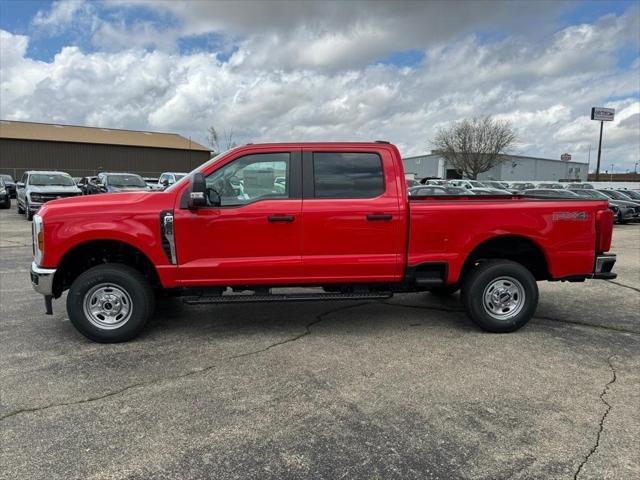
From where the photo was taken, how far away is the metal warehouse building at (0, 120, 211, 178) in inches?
2172

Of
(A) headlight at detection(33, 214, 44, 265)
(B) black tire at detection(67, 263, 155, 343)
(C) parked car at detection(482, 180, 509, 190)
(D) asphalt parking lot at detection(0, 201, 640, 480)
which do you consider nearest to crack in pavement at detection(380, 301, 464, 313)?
(D) asphalt parking lot at detection(0, 201, 640, 480)

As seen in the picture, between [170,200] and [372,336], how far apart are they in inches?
97.9

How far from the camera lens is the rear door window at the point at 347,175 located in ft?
16.4

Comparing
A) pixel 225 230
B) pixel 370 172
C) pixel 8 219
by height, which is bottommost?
pixel 8 219

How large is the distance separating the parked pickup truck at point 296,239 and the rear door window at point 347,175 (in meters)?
0.01

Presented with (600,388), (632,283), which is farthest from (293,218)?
(632,283)

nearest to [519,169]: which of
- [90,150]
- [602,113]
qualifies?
[602,113]

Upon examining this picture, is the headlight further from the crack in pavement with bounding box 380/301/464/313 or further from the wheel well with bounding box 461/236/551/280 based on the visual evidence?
the wheel well with bounding box 461/236/551/280

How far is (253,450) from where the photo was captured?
3014 mm

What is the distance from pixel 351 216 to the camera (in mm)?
4926

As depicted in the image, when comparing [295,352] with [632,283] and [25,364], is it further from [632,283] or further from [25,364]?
[632,283]

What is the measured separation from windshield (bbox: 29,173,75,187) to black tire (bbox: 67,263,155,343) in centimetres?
1601

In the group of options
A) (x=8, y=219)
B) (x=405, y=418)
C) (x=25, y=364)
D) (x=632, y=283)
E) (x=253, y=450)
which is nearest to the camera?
(x=253, y=450)

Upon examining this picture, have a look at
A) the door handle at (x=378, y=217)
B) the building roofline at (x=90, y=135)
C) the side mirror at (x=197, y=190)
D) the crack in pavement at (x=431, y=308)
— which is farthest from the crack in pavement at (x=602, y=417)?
the building roofline at (x=90, y=135)
